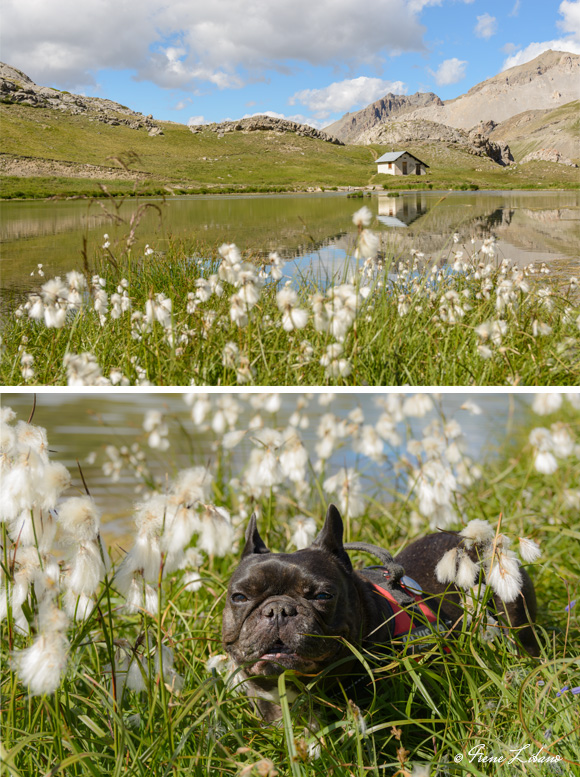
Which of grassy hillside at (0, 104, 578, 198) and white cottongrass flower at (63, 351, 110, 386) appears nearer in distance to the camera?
white cottongrass flower at (63, 351, 110, 386)

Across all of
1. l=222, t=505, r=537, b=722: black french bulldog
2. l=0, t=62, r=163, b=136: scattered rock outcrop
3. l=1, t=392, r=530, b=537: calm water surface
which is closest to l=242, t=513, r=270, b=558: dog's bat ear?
l=222, t=505, r=537, b=722: black french bulldog

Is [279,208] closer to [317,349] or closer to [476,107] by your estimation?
[317,349]

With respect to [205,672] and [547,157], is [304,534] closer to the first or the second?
[205,672]

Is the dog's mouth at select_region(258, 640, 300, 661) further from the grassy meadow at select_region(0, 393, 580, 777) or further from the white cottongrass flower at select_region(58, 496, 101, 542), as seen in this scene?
the white cottongrass flower at select_region(58, 496, 101, 542)

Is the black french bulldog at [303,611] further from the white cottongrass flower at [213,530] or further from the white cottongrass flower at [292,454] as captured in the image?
the white cottongrass flower at [213,530]

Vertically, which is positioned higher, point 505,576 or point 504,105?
point 504,105

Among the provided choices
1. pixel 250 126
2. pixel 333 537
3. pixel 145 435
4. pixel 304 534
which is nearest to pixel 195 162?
pixel 250 126

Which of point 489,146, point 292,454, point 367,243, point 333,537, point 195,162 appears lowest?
point 333,537
